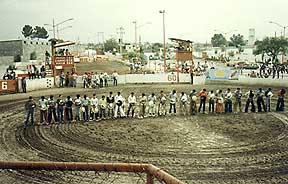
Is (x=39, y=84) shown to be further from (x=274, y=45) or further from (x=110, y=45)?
(x=110, y=45)

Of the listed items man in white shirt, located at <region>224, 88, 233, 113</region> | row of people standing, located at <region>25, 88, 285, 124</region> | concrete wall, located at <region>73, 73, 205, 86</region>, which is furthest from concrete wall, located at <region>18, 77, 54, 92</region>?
man in white shirt, located at <region>224, 88, 233, 113</region>

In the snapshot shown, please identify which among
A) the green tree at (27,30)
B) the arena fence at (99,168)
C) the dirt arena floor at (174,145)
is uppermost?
the green tree at (27,30)

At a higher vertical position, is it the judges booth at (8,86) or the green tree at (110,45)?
the green tree at (110,45)

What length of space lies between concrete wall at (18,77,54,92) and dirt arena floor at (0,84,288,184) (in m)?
14.3

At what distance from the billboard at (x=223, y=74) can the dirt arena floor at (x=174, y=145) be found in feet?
52.9

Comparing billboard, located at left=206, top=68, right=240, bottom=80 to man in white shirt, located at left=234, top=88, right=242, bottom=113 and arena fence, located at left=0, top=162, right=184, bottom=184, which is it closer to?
man in white shirt, located at left=234, top=88, right=242, bottom=113

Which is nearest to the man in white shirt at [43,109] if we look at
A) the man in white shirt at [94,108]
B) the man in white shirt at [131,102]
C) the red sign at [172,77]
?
the man in white shirt at [94,108]

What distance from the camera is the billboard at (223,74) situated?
37281mm

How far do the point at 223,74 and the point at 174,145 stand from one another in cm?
2435

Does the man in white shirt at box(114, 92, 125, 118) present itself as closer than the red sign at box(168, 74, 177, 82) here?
Yes

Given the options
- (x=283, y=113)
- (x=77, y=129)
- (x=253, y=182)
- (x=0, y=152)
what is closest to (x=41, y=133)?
(x=77, y=129)

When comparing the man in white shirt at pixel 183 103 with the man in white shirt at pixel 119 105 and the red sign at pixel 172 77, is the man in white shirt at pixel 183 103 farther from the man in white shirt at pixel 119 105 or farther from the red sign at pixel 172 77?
the red sign at pixel 172 77

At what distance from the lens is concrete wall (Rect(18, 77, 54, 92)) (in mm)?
35469

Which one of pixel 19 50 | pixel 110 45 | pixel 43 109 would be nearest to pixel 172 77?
pixel 43 109
